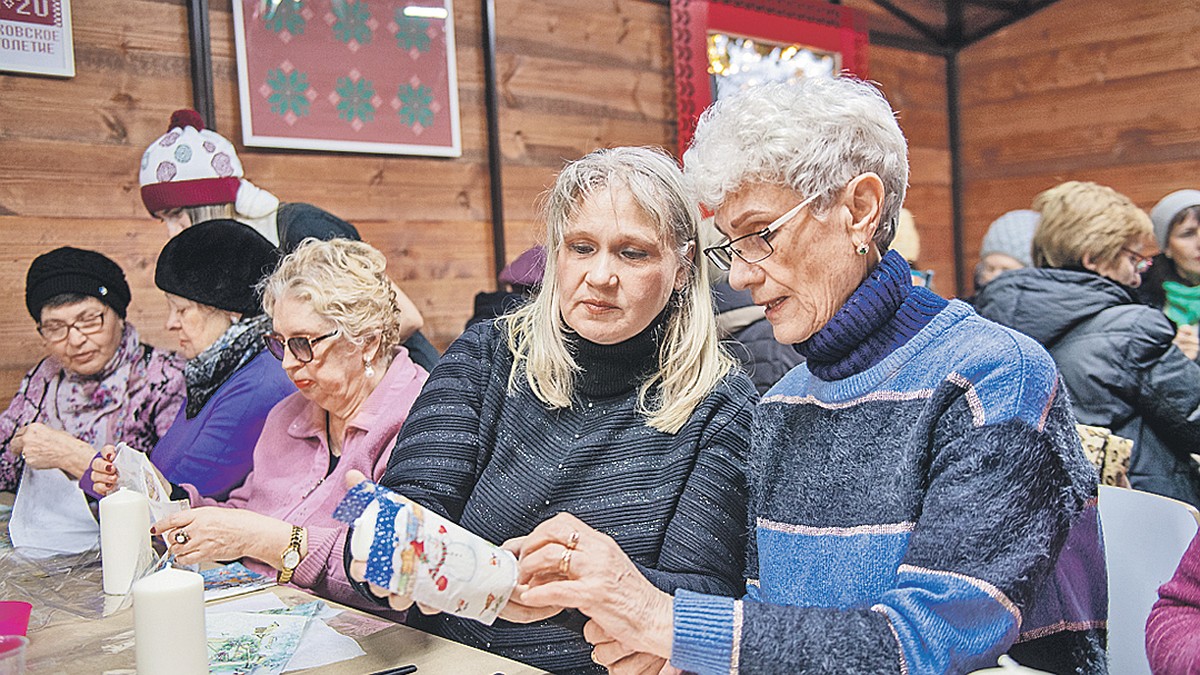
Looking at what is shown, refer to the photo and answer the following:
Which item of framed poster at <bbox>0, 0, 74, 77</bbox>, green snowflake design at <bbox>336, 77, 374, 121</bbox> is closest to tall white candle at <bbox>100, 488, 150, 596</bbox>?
framed poster at <bbox>0, 0, 74, 77</bbox>

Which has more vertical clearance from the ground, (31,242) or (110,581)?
(31,242)

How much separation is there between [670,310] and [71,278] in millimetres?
1998

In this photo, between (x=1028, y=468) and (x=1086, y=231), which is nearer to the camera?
(x=1028, y=468)

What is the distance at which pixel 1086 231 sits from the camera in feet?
→ 10.4

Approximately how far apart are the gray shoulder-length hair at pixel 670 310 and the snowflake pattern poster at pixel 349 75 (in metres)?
2.19

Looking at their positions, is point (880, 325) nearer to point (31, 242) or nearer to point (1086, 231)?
point (1086, 231)

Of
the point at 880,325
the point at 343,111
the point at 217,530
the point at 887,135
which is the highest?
the point at 343,111

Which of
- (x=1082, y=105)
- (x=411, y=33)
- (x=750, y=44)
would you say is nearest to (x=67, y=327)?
(x=411, y=33)

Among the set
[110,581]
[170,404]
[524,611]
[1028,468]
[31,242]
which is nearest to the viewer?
[1028,468]

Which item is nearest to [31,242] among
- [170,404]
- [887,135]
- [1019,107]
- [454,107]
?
[170,404]

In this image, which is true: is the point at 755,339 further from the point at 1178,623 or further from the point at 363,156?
the point at 363,156

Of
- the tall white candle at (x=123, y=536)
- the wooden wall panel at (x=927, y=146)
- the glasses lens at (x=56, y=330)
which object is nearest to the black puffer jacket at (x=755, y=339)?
the tall white candle at (x=123, y=536)

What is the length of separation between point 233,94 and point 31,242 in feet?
2.74

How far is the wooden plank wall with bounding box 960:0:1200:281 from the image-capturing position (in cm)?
Answer: 563
